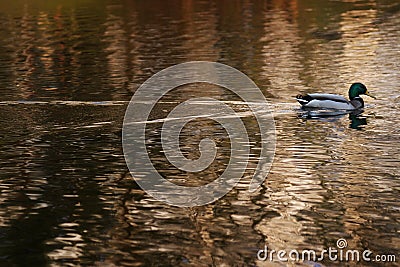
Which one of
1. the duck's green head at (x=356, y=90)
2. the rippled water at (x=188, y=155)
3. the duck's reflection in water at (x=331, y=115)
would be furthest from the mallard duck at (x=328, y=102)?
the rippled water at (x=188, y=155)

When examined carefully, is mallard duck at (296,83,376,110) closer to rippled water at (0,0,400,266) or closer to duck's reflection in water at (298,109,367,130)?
duck's reflection in water at (298,109,367,130)

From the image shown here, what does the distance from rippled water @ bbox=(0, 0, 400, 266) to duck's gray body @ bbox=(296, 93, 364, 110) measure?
38 cm

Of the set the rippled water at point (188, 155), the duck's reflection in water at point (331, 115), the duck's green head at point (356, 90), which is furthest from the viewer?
the duck's green head at point (356, 90)

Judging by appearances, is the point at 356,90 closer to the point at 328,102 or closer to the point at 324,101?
the point at 328,102

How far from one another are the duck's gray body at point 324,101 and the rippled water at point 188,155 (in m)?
0.38

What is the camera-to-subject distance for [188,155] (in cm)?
1612

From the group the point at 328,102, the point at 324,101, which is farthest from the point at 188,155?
the point at 328,102

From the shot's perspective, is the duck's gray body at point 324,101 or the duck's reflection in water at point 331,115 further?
the duck's gray body at point 324,101

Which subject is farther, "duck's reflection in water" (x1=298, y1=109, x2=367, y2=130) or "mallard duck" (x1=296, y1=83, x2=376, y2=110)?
"mallard duck" (x1=296, y1=83, x2=376, y2=110)

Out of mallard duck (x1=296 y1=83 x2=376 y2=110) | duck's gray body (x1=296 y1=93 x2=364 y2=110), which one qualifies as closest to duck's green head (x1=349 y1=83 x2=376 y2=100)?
mallard duck (x1=296 y1=83 x2=376 y2=110)

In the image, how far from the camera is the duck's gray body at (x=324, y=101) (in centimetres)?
1992

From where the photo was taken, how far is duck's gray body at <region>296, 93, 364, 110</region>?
65.4ft

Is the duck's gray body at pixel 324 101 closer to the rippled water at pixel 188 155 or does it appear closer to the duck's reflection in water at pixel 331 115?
the duck's reflection in water at pixel 331 115

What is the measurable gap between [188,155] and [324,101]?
4713 millimetres
